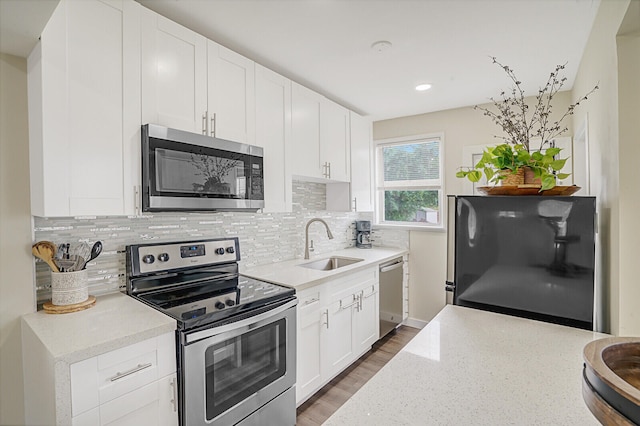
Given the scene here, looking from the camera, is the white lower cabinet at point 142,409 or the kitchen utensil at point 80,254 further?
the kitchen utensil at point 80,254

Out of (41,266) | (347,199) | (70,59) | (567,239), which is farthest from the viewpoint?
(347,199)

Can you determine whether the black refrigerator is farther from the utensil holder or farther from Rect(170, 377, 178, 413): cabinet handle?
the utensil holder

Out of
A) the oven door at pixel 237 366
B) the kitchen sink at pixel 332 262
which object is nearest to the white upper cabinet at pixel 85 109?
the oven door at pixel 237 366

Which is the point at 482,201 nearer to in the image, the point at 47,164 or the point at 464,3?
the point at 464,3

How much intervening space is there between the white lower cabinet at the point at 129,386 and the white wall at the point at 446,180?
2.91 metres

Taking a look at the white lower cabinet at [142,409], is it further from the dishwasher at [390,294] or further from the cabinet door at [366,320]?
the dishwasher at [390,294]

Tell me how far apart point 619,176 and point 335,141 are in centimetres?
213

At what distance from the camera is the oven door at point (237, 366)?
4.61 ft

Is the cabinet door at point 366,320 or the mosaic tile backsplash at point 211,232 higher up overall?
the mosaic tile backsplash at point 211,232

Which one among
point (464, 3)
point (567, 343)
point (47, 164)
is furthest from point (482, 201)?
point (47, 164)

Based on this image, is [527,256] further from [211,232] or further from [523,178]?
[211,232]

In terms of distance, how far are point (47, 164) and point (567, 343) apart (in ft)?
7.03

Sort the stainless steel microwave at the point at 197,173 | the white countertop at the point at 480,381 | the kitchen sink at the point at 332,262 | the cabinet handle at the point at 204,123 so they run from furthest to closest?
the kitchen sink at the point at 332,262
the cabinet handle at the point at 204,123
the stainless steel microwave at the point at 197,173
the white countertop at the point at 480,381

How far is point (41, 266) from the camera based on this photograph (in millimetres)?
1537
